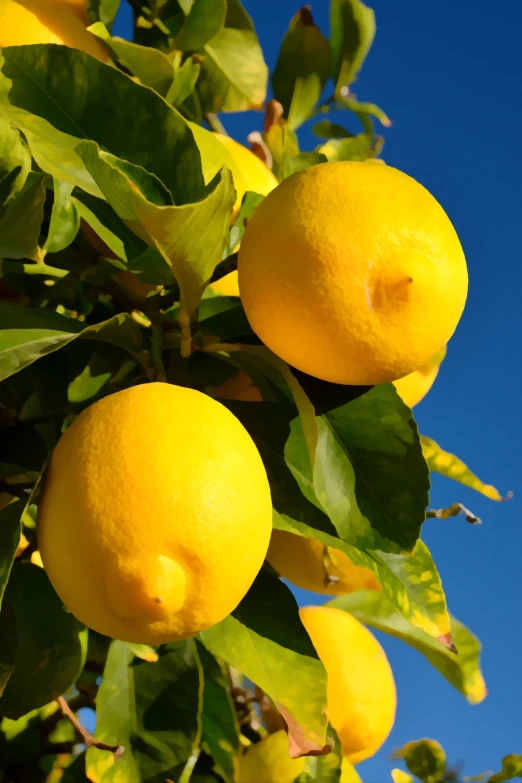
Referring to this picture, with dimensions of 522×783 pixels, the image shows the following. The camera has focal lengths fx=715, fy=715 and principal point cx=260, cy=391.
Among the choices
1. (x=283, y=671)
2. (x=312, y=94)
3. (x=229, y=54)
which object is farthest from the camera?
(x=312, y=94)

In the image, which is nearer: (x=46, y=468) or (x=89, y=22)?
(x=46, y=468)

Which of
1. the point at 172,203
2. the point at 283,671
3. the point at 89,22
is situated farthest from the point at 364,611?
the point at 89,22

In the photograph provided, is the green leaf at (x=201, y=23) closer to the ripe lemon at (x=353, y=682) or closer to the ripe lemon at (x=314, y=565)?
the ripe lemon at (x=314, y=565)

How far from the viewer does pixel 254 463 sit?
1.78 feet

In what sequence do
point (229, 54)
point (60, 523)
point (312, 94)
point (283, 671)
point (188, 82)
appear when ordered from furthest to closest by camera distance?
point (312, 94) → point (229, 54) → point (188, 82) → point (283, 671) → point (60, 523)

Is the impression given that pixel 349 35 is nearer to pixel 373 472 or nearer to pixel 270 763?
pixel 373 472

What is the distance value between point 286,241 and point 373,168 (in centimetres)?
11

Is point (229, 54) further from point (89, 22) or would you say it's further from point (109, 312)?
point (109, 312)

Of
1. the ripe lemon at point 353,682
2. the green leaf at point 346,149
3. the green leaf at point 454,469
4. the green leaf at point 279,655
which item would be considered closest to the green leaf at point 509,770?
the ripe lemon at point 353,682

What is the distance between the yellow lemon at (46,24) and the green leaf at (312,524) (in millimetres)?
424

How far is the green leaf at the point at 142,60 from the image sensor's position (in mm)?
769

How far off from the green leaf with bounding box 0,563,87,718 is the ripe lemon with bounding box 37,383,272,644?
0.24m

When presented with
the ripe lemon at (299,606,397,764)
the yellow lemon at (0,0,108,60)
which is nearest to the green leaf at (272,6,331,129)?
the yellow lemon at (0,0,108,60)

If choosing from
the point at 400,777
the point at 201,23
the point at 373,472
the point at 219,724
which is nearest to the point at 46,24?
the point at 201,23
